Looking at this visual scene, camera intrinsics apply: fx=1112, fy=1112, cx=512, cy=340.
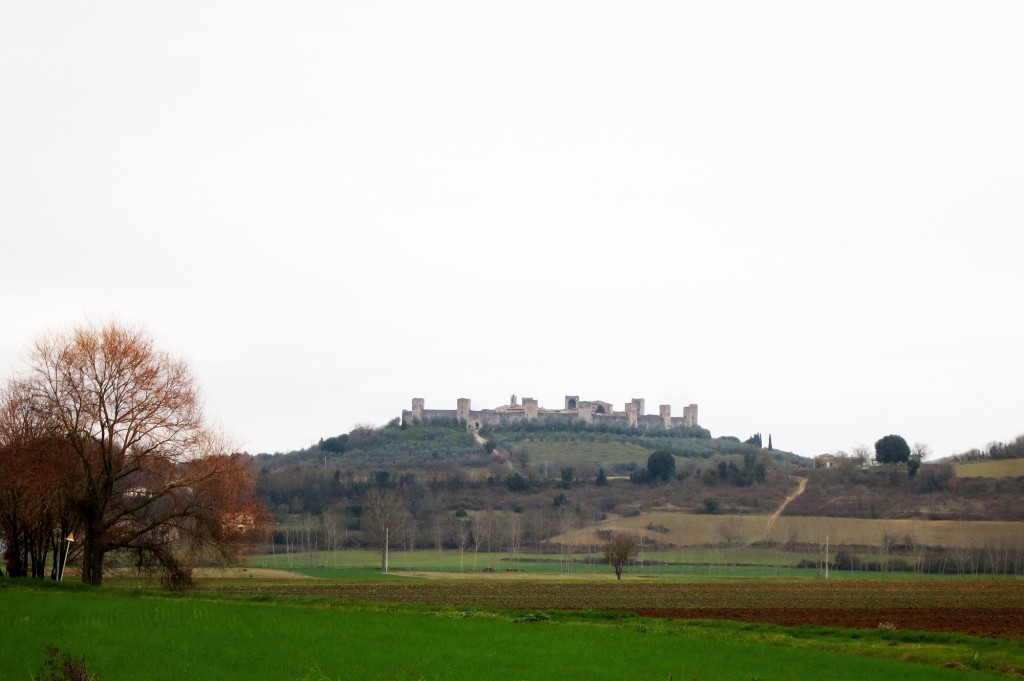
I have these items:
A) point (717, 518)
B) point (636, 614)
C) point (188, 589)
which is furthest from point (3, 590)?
point (717, 518)

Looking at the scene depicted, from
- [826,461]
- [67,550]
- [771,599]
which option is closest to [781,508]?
[826,461]

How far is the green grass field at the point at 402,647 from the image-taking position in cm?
2023

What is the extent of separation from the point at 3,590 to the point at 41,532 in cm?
1527

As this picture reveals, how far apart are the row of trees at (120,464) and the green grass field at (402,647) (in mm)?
12310

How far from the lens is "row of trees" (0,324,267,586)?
42.7 m

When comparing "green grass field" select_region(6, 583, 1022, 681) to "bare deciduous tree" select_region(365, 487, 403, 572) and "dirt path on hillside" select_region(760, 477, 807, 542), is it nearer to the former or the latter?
"bare deciduous tree" select_region(365, 487, 403, 572)

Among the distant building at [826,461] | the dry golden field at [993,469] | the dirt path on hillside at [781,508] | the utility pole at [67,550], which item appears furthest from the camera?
the distant building at [826,461]


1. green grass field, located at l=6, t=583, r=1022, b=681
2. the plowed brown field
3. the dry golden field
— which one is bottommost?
the plowed brown field

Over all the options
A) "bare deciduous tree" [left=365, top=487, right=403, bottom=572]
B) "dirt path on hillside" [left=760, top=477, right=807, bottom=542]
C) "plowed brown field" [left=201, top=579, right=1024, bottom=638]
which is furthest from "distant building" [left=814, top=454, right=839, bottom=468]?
"plowed brown field" [left=201, top=579, right=1024, bottom=638]

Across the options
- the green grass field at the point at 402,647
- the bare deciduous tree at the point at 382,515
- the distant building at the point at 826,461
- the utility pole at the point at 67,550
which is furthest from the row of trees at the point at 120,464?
the distant building at the point at 826,461

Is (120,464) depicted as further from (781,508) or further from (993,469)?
(993,469)

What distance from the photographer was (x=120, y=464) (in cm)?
4331

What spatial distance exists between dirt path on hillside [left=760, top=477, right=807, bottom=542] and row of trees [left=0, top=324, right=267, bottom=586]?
80955 millimetres

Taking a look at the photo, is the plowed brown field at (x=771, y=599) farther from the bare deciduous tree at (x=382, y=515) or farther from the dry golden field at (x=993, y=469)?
the dry golden field at (x=993, y=469)
